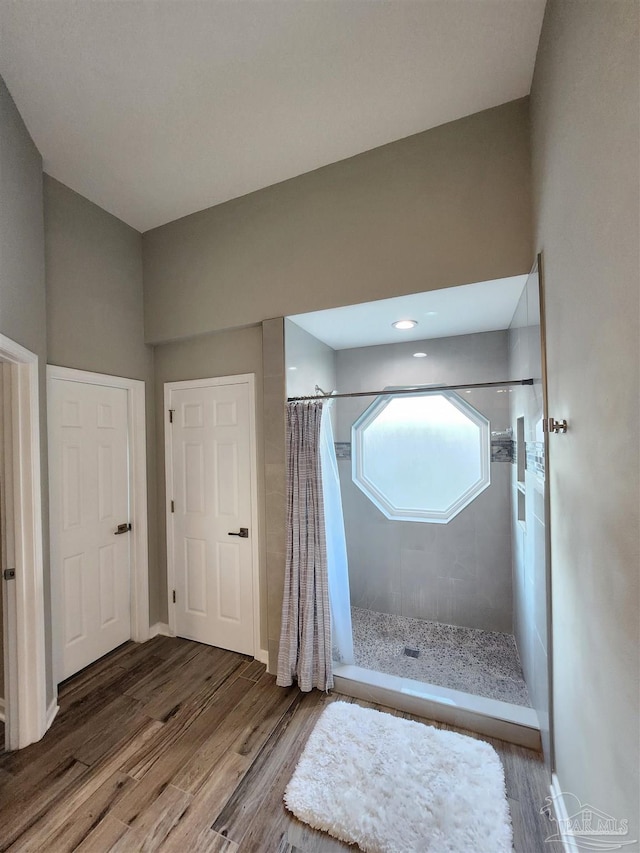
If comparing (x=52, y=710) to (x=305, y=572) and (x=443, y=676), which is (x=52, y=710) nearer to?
(x=305, y=572)

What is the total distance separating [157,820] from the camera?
4.56ft

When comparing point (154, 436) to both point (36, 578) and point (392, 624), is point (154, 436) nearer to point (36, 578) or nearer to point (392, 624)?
point (36, 578)

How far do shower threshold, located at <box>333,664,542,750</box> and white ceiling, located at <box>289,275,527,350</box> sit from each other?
2281mm

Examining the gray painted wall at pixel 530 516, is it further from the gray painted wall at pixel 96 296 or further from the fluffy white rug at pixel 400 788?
the gray painted wall at pixel 96 296

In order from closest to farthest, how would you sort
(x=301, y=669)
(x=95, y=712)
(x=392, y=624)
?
(x=95, y=712) → (x=301, y=669) → (x=392, y=624)

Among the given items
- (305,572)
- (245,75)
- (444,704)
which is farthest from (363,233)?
(444,704)

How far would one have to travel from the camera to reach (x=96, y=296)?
2.47 meters

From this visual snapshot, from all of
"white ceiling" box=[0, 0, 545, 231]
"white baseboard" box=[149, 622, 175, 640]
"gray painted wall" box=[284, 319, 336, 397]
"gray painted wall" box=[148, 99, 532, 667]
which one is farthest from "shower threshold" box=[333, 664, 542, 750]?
"white ceiling" box=[0, 0, 545, 231]

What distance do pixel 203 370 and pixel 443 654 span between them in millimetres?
2749

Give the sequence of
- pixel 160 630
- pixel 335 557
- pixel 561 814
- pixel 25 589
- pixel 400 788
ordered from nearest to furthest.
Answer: pixel 561 814 → pixel 400 788 → pixel 25 589 → pixel 335 557 → pixel 160 630

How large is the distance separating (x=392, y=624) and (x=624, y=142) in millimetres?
3090

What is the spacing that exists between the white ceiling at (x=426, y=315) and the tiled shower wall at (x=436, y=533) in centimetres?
19

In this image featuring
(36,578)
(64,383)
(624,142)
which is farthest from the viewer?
(64,383)

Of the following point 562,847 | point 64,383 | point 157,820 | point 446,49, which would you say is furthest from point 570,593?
point 64,383
